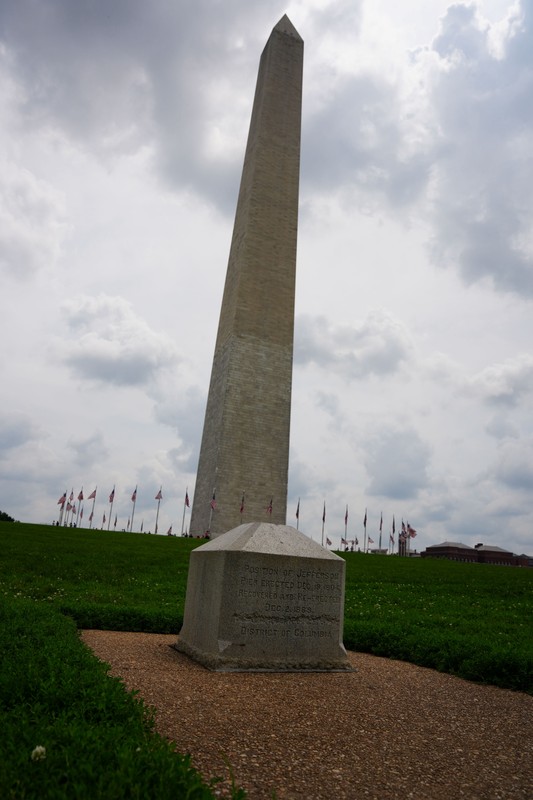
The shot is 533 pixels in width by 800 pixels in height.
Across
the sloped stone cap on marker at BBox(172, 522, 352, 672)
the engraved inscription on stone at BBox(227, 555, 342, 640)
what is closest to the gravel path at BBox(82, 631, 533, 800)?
the sloped stone cap on marker at BBox(172, 522, 352, 672)

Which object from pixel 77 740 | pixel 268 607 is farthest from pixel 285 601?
pixel 77 740

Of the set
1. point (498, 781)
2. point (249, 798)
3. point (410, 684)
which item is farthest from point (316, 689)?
point (249, 798)

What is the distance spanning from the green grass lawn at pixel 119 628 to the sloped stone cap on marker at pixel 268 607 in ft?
5.15

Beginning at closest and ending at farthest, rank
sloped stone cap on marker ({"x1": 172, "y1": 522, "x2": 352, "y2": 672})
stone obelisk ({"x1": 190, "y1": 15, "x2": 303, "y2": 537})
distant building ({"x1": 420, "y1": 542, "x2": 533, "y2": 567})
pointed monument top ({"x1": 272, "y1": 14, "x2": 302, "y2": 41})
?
sloped stone cap on marker ({"x1": 172, "y1": 522, "x2": 352, "y2": 672}), stone obelisk ({"x1": 190, "y1": 15, "x2": 303, "y2": 537}), pointed monument top ({"x1": 272, "y1": 14, "x2": 302, "y2": 41}), distant building ({"x1": 420, "y1": 542, "x2": 533, "y2": 567})

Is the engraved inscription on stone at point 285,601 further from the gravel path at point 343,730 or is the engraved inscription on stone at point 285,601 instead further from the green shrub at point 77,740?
the green shrub at point 77,740

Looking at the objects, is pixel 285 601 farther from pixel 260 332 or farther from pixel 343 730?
pixel 260 332

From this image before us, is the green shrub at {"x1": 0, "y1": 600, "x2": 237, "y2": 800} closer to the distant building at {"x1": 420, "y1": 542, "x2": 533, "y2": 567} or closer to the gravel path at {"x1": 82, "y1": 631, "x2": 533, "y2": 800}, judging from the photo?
the gravel path at {"x1": 82, "y1": 631, "x2": 533, "y2": 800}

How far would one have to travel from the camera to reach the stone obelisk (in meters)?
30.4

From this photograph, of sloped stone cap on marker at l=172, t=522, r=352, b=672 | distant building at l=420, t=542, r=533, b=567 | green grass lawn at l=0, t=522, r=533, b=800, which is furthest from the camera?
distant building at l=420, t=542, r=533, b=567

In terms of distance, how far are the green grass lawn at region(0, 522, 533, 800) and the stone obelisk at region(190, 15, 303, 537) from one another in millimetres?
7950

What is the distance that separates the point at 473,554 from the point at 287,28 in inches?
1907

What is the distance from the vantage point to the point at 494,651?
7.72 meters

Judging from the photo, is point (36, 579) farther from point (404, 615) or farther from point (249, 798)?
point (249, 798)

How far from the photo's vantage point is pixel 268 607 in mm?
6984
